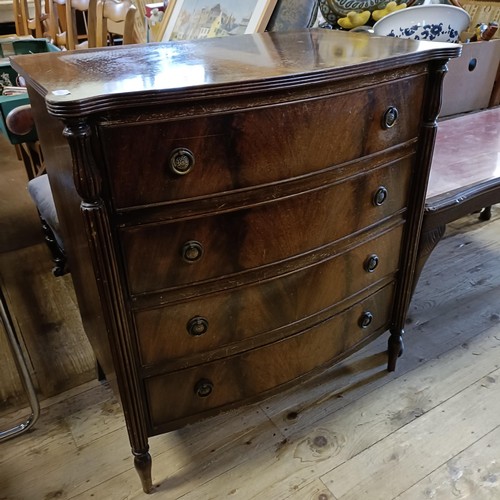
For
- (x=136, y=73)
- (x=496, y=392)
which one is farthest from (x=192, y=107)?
(x=496, y=392)

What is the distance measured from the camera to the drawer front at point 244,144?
0.74m

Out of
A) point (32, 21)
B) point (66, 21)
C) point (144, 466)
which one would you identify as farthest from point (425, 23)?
point (32, 21)

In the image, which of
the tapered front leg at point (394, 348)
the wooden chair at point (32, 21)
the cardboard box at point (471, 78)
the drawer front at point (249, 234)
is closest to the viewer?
the drawer front at point (249, 234)

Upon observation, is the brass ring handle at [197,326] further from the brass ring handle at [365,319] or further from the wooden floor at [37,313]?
the wooden floor at [37,313]

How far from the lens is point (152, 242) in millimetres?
828

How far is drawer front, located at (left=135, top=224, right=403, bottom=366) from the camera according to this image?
938mm

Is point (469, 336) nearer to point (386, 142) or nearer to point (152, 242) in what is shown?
point (386, 142)

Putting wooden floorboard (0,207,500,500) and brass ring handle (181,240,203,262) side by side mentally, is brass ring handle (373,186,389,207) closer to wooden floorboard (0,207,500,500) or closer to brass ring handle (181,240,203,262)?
brass ring handle (181,240,203,262)

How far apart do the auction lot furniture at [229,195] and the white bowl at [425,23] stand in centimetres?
41

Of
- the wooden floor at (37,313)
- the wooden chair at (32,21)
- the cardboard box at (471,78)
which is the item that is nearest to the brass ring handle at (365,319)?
the wooden floor at (37,313)

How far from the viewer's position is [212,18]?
1973 millimetres

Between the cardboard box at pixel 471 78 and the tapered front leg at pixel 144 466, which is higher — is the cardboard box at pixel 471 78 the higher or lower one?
the higher one

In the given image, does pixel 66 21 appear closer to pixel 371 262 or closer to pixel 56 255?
pixel 56 255

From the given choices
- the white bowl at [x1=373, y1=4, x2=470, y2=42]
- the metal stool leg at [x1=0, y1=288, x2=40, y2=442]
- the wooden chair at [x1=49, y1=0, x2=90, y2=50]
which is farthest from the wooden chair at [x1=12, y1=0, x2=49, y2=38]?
the metal stool leg at [x1=0, y1=288, x2=40, y2=442]
